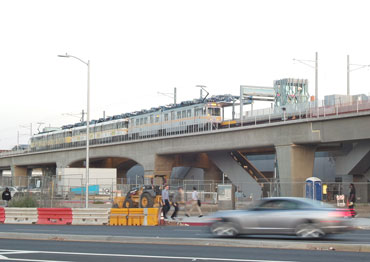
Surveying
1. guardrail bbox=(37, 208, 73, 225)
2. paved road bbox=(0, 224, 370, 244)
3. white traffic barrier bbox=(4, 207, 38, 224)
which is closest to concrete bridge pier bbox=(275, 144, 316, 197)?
guardrail bbox=(37, 208, 73, 225)

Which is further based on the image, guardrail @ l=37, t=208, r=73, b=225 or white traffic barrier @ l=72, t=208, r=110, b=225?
guardrail @ l=37, t=208, r=73, b=225

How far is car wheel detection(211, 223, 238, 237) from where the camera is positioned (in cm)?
2045

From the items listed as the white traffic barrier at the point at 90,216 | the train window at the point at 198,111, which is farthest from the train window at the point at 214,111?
the white traffic barrier at the point at 90,216

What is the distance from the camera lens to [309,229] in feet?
63.5

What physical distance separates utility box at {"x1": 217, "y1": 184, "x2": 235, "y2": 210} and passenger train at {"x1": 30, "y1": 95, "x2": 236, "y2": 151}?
22235 mm

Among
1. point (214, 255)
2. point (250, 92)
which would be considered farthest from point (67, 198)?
point (214, 255)

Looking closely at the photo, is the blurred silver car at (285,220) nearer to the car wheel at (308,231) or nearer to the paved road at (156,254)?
the car wheel at (308,231)

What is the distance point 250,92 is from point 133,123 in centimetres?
1719

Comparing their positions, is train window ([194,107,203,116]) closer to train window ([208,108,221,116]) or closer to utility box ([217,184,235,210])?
train window ([208,108,221,116])

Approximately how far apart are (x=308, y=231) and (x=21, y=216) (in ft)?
63.7

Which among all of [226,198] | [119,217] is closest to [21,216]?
[119,217]

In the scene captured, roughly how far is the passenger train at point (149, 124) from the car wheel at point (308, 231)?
41.4m

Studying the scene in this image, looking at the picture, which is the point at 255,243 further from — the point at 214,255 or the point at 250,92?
the point at 250,92

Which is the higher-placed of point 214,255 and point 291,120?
point 291,120
